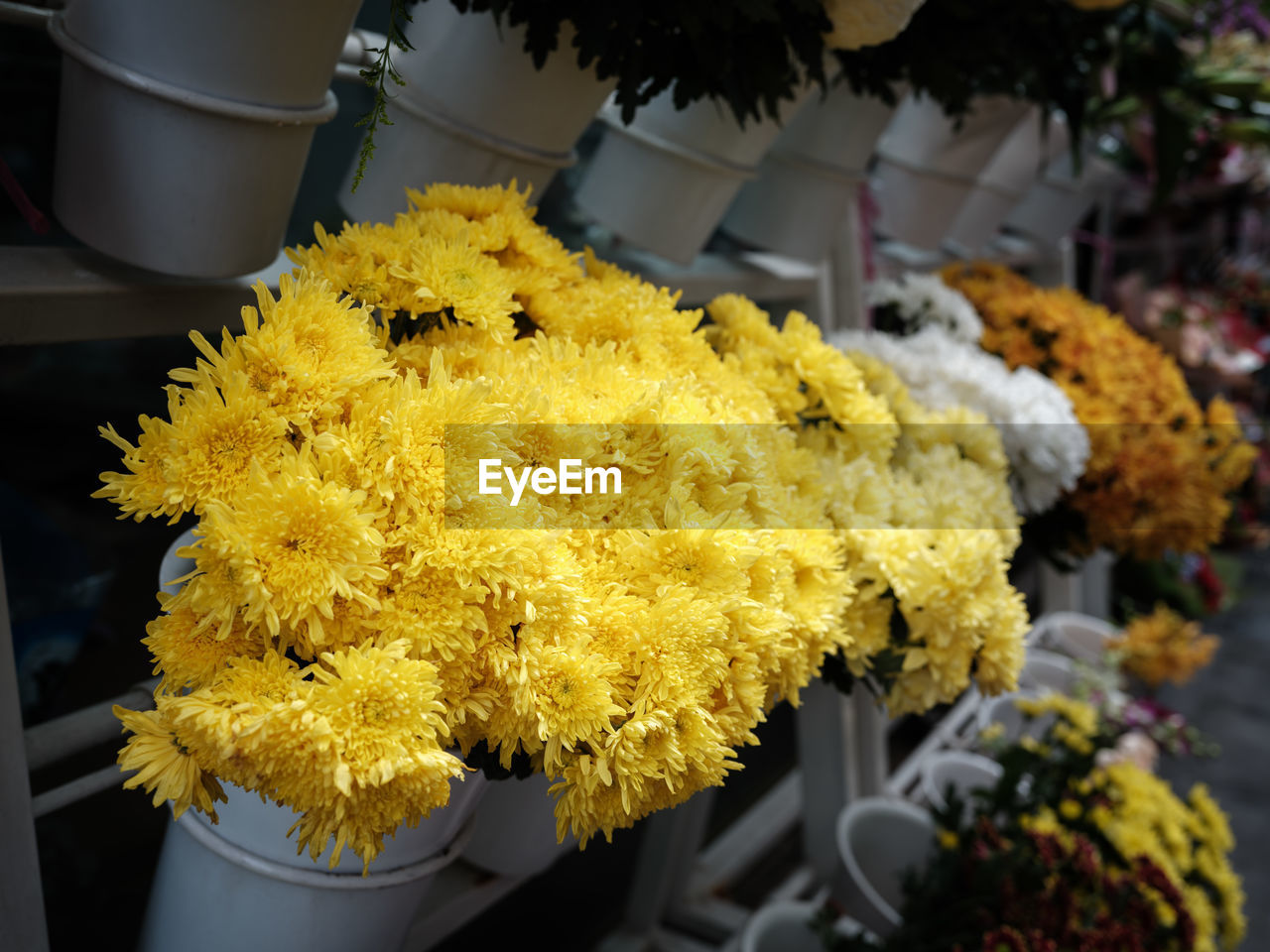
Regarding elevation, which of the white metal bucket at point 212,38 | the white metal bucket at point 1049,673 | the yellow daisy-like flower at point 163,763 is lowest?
the white metal bucket at point 1049,673

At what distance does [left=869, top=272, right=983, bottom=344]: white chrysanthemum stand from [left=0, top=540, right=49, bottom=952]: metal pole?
1.05 metres

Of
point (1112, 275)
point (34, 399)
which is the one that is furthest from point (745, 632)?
point (1112, 275)

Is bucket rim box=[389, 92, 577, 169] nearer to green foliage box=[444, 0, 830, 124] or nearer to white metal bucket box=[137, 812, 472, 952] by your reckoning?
green foliage box=[444, 0, 830, 124]

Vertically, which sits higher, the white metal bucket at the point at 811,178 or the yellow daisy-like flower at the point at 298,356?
the white metal bucket at the point at 811,178

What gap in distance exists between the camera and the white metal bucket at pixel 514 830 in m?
0.64

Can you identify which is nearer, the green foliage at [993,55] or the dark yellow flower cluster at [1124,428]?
the green foliage at [993,55]

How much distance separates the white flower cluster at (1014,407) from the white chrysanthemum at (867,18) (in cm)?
33

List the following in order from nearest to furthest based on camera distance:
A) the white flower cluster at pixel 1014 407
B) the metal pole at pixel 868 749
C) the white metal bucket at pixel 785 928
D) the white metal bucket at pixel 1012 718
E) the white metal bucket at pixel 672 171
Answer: the white metal bucket at pixel 672 171
the white flower cluster at pixel 1014 407
the white metal bucket at pixel 785 928
the metal pole at pixel 868 749
the white metal bucket at pixel 1012 718

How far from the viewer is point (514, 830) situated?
0.69 m

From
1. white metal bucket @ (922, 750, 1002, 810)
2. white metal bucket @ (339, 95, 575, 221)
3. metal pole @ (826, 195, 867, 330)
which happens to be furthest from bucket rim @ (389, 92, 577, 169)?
white metal bucket @ (922, 750, 1002, 810)

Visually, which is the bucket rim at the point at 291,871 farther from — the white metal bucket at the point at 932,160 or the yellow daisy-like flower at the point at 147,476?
the white metal bucket at the point at 932,160

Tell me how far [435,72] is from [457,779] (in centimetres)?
50

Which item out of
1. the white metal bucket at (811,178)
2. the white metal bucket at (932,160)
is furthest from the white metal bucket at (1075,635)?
the white metal bucket at (811,178)

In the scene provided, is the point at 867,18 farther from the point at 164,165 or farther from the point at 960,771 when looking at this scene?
the point at 960,771
